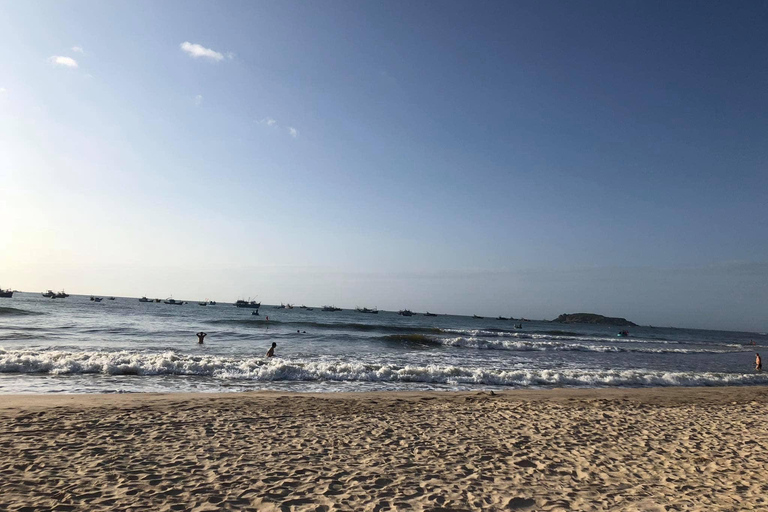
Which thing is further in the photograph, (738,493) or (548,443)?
(548,443)

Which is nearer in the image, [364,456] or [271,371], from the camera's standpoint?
[364,456]

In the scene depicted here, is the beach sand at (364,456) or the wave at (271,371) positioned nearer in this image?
the beach sand at (364,456)

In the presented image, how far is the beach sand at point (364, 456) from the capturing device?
5484 mm

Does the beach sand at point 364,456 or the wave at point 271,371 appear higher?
the beach sand at point 364,456

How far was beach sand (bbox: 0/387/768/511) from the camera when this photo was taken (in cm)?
548

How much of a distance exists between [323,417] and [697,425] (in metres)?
9.45

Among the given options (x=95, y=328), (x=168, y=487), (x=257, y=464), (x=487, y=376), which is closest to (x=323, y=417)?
(x=257, y=464)

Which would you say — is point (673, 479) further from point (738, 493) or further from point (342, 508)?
point (342, 508)

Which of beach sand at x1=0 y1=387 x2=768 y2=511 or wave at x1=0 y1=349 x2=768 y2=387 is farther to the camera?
wave at x1=0 y1=349 x2=768 y2=387

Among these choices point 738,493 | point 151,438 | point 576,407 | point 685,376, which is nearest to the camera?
point 738,493

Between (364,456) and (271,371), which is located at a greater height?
(364,456)

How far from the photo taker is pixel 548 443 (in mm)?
8195

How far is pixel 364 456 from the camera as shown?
7.15 m

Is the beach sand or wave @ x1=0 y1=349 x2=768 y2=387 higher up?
the beach sand
